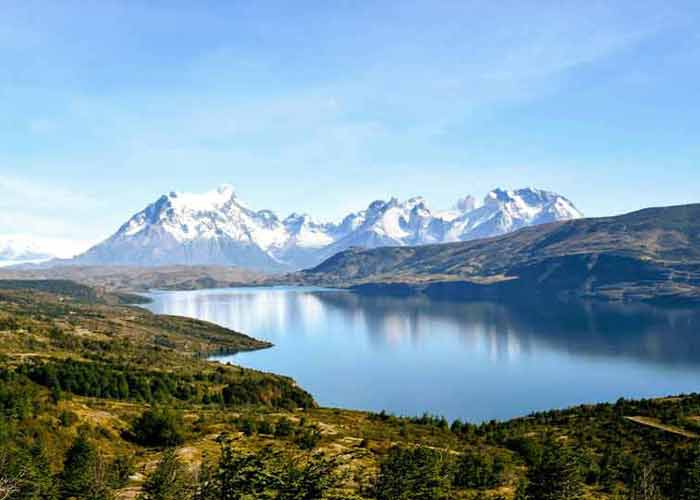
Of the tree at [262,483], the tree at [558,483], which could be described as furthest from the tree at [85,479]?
the tree at [558,483]

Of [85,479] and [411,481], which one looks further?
[85,479]

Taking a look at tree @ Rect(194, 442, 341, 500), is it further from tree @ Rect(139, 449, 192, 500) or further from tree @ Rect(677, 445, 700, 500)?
tree @ Rect(677, 445, 700, 500)

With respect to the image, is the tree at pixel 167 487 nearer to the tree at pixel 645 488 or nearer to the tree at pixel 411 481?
the tree at pixel 411 481

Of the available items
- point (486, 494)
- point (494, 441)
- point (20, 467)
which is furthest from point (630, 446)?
point (20, 467)

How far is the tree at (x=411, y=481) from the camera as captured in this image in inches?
1474

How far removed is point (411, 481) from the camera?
38125 mm

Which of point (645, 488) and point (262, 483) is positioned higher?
point (262, 483)

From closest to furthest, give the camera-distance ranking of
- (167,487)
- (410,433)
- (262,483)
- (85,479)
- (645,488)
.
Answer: (262,483), (167,487), (85,479), (645,488), (410,433)

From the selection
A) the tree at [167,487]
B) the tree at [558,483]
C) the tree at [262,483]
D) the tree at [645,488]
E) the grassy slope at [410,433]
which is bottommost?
the grassy slope at [410,433]

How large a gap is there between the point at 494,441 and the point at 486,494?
32599 mm

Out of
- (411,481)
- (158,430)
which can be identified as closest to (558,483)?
(411,481)

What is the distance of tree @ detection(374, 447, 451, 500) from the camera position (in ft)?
123

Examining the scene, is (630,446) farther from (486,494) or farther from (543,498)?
(543,498)

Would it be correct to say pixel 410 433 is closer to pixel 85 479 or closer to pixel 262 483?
pixel 85 479
